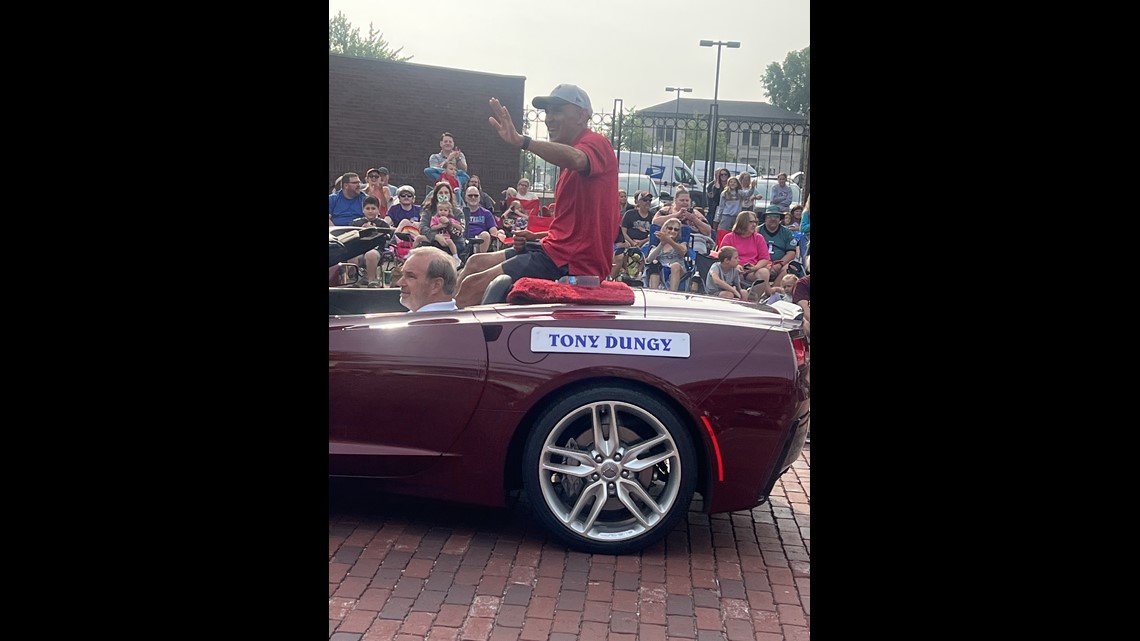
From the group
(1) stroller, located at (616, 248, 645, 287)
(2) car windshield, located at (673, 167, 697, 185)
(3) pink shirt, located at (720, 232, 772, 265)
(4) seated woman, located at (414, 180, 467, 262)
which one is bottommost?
(1) stroller, located at (616, 248, 645, 287)

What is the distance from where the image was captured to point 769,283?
7.99m

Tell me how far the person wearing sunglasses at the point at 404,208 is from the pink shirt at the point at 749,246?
9.42ft

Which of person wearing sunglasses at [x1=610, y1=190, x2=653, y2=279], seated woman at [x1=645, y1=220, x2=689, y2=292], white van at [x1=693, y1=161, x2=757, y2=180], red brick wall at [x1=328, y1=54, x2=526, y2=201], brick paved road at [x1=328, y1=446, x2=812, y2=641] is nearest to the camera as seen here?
brick paved road at [x1=328, y1=446, x2=812, y2=641]

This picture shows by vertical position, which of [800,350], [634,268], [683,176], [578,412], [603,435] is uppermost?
[683,176]

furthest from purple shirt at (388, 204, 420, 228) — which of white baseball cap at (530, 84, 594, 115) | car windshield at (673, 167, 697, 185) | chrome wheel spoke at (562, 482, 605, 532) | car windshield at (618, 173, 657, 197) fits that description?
car windshield at (673, 167, 697, 185)

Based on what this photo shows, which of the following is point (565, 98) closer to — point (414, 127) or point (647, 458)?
point (647, 458)

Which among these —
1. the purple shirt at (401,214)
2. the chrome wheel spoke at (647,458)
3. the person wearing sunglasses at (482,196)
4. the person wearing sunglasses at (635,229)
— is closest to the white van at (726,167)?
the person wearing sunglasses at (635,229)

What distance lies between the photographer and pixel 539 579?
3.64 meters

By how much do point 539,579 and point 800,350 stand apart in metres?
1.42

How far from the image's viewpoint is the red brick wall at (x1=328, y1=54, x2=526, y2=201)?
5.33 metres

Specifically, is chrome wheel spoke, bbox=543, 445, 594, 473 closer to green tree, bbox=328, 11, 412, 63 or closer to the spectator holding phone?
green tree, bbox=328, 11, 412, 63

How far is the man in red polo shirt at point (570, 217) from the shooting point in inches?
173

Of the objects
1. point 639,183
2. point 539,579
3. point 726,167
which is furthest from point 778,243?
point 539,579

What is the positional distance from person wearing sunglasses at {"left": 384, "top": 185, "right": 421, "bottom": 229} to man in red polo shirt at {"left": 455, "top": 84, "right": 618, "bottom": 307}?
1.65 metres
